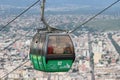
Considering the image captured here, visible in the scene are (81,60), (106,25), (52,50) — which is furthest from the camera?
(106,25)

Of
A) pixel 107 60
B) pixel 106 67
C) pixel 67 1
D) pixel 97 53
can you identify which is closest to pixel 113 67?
pixel 106 67

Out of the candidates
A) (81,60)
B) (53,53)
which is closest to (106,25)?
(81,60)

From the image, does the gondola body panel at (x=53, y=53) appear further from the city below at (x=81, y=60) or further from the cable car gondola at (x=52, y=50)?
the city below at (x=81, y=60)

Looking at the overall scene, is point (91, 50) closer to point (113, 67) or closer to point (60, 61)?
point (113, 67)

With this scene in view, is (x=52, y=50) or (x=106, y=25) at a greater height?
(x=106, y=25)

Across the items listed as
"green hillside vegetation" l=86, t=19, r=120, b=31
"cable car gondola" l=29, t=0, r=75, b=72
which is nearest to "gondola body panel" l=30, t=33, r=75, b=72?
"cable car gondola" l=29, t=0, r=75, b=72

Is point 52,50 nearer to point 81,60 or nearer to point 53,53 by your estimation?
point 53,53
